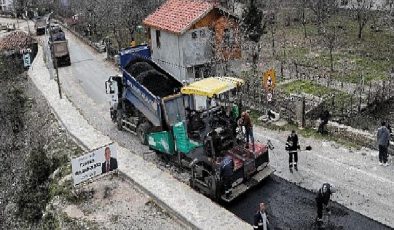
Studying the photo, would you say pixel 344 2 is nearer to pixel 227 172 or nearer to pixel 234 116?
pixel 234 116

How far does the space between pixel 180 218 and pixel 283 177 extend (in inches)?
156

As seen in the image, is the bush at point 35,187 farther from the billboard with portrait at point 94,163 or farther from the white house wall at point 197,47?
the white house wall at point 197,47

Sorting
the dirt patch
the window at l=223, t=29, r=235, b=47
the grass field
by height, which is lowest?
the dirt patch

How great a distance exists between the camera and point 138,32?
144 ft

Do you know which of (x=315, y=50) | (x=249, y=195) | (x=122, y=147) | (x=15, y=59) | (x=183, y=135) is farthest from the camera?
(x=15, y=59)

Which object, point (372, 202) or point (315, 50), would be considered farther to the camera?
point (315, 50)

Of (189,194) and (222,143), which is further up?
(222,143)

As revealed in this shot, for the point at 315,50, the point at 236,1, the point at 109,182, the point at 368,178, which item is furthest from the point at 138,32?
the point at 368,178

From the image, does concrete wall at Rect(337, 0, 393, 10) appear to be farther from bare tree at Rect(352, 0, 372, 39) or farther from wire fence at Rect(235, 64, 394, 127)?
wire fence at Rect(235, 64, 394, 127)

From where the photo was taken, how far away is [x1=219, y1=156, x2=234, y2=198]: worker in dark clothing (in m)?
14.6

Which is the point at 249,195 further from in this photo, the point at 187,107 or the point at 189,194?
the point at 187,107

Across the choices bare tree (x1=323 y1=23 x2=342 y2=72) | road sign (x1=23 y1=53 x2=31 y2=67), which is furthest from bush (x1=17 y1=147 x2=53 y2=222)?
bare tree (x1=323 y1=23 x2=342 y2=72)

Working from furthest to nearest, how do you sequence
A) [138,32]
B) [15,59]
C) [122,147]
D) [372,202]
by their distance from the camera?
Result: [138,32], [15,59], [122,147], [372,202]

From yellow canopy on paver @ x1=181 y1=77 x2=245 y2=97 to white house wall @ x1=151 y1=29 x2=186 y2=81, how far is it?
494 inches
